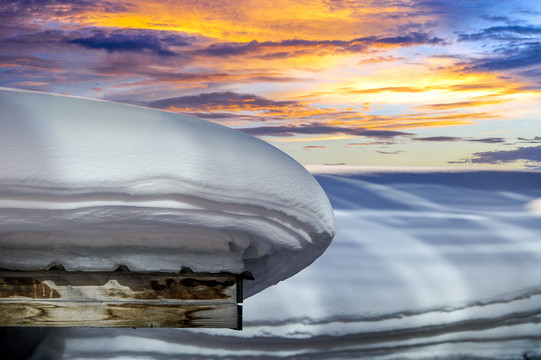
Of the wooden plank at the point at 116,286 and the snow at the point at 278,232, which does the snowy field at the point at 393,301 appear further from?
the wooden plank at the point at 116,286

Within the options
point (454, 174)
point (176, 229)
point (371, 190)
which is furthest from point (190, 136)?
point (454, 174)

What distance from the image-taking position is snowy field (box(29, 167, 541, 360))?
1.75 metres

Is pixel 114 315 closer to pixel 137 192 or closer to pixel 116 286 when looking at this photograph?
A: pixel 116 286

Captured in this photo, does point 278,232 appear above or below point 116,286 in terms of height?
above

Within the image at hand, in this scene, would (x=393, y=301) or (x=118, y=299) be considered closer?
(x=118, y=299)

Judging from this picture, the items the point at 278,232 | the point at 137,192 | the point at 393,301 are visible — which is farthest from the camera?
the point at 393,301

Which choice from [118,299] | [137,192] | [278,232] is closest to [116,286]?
[118,299]

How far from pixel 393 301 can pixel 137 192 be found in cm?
124

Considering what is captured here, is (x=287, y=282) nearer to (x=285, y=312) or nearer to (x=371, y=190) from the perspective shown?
(x=285, y=312)

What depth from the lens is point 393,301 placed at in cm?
191

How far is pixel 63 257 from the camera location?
0.97 metres

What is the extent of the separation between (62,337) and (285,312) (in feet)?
2.09

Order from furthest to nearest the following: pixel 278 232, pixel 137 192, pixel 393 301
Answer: pixel 393 301, pixel 278 232, pixel 137 192

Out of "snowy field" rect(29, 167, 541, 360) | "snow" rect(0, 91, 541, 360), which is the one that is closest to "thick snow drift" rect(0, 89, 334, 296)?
"snow" rect(0, 91, 541, 360)
